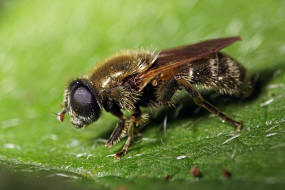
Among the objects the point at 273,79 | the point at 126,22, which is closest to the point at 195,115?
the point at 273,79

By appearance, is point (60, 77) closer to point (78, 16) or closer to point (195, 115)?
point (78, 16)

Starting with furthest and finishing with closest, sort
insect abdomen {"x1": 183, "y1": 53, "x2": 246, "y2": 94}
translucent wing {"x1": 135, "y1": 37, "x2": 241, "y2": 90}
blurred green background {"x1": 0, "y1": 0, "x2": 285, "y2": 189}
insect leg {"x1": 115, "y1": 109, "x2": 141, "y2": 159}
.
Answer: insect abdomen {"x1": 183, "y1": 53, "x2": 246, "y2": 94} → translucent wing {"x1": 135, "y1": 37, "x2": 241, "y2": 90} → insect leg {"x1": 115, "y1": 109, "x2": 141, "y2": 159} → blurred green background {"x1": 0, "y1": 0, "x2": 285, "y2": 189}

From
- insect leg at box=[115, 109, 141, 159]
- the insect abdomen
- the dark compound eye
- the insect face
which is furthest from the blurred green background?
the dark compound eye

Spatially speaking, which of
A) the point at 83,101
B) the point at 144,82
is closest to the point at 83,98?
the point at 83,101

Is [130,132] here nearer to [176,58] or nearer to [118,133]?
[118,133]

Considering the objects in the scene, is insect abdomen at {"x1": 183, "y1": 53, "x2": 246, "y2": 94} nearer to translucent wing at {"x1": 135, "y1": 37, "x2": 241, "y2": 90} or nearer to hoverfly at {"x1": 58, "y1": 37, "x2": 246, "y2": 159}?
hoverfly at {"x1": 58, "y1": 37, "x2": 246, "y2": 159}

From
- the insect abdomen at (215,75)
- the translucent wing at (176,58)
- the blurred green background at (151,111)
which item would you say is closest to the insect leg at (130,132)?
the blurred green background at (151,111)
